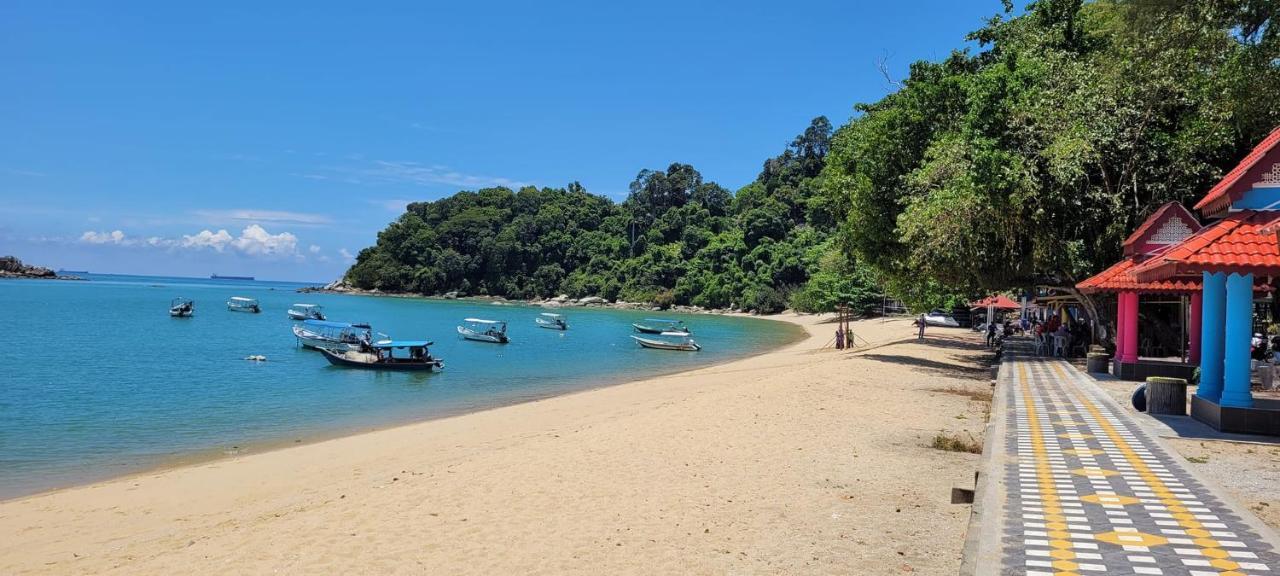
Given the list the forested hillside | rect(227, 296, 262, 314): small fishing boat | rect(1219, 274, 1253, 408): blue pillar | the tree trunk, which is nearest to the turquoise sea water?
the tree trunk

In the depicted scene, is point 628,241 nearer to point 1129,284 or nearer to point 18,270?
point 1129,284

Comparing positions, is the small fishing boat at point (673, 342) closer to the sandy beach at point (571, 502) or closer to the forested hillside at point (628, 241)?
the sandy beach at point (571, 502)

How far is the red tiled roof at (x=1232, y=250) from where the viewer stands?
9.63 meters

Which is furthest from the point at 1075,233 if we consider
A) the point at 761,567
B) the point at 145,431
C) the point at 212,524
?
the point at 145,431

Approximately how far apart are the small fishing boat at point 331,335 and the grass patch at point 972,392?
2730 cm

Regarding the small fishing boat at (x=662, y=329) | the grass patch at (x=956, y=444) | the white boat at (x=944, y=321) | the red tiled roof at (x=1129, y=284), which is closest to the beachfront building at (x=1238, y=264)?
the grass patch at (x=956, y=444)

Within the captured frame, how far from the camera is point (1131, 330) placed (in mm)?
17891

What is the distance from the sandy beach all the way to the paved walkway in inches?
28.5

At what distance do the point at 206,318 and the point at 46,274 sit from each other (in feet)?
545

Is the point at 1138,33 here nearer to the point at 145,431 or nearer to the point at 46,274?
the point at 145,431

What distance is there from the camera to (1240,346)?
10.4 metres

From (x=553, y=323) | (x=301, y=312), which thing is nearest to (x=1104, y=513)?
(x=553, y=323)

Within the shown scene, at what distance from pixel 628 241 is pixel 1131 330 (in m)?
112

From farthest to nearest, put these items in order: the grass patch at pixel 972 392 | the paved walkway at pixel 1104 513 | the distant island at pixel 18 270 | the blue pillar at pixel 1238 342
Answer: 1. the distant island at pixel 18 270
2. the grass patch at pixel 972 392
3. the blue pillar at pixel 1238 342
4. the paved walkway at pixel 1104 513
